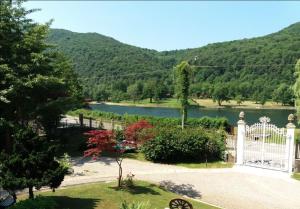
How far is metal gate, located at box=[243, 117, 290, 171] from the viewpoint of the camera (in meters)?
21.7

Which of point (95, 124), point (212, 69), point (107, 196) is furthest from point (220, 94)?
point (107, 196)

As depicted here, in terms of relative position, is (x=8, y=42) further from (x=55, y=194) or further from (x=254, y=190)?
(x=254, y=190)

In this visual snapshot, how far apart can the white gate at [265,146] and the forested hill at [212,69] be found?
73193 mm

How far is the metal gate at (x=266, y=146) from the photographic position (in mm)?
21703

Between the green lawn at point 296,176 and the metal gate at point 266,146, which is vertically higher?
the metal gate at point 266,146

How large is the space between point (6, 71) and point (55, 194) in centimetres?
791

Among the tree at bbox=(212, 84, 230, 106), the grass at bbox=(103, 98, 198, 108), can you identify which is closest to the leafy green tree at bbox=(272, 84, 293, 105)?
the tree at bbox=(212, 84, 230, 106)

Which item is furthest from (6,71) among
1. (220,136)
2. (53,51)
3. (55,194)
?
(220,136)

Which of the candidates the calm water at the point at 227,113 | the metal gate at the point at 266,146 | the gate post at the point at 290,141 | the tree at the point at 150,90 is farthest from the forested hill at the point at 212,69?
the gate post at the point at 290,141

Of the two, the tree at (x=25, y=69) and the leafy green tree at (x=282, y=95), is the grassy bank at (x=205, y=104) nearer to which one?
the leafy green tree at (x=282, y=95)

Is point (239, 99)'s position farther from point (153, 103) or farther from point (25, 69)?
point (25, 69)

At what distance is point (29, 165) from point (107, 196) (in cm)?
422

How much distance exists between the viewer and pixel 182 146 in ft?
79.9

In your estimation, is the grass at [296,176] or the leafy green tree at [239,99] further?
the leafy green tree at [239,99]
